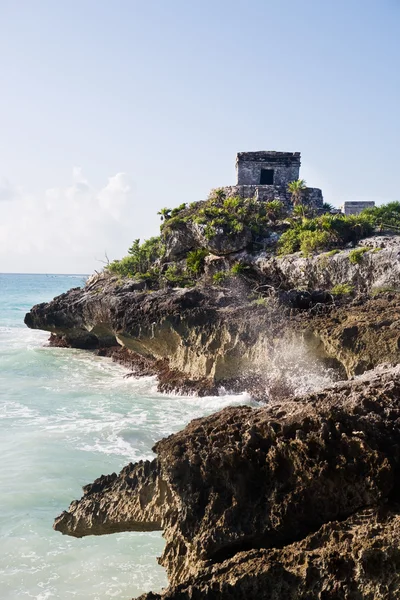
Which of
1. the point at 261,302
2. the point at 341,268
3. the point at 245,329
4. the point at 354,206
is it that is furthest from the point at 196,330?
the point at 354,206

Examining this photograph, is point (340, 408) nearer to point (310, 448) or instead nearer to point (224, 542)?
point (310, 448)

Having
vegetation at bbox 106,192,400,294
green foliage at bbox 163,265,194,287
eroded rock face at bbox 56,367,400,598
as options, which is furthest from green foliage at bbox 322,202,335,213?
eroded rock face at bbox 56,367,400,598

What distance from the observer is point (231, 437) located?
4.88m

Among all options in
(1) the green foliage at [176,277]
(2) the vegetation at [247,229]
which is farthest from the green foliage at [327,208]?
(1) the green foliage at [176,277]

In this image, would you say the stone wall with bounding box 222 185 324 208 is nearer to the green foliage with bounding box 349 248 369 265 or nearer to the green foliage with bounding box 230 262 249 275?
the green foliage with bounding box 230 262 249 275

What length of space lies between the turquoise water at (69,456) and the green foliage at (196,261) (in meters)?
4.25

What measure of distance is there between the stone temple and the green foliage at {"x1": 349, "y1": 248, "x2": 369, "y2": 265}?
650 centimetres

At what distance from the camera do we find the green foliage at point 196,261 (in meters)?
19.5

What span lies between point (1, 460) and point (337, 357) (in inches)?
286

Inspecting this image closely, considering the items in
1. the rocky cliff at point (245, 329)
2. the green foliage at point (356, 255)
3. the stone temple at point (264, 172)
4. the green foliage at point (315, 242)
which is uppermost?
the stone temple at point (264, 172)

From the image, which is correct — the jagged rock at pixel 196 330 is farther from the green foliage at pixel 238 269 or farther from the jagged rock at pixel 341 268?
the jagged rock at pixel 341 268

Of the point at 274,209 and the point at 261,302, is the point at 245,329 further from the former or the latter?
the point at 274,209

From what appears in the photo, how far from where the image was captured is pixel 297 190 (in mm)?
21375

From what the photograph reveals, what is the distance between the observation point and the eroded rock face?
4.41 m
